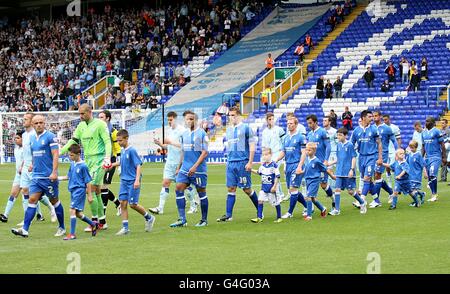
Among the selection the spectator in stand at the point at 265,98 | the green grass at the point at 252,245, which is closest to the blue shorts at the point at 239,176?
the green grass at the point at 252,245

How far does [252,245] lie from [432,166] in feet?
29.1

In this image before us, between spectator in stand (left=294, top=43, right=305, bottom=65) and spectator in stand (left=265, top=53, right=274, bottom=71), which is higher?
spectator in stand (left=294, top=43, right=305, bottom=65)

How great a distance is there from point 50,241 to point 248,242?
327 cm

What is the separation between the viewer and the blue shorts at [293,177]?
17203 millimetres

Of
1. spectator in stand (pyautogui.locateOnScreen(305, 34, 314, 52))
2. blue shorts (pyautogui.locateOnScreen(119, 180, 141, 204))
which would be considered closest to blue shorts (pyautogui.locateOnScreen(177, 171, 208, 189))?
blue shorts (pyautogui.locateOnScreen(119, 180, 141, 204))

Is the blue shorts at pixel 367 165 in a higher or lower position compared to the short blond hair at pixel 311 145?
lower

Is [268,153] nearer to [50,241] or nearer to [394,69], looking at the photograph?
[50,241]

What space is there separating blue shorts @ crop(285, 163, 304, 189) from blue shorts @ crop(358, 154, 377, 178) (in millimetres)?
1673

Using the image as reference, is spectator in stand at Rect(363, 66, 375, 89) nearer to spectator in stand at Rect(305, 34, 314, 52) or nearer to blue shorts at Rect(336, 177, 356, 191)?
spectator in stand at Rect(305, 34, 314, 52)

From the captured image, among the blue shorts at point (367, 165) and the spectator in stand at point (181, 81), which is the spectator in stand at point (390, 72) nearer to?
the spectator in stand at point (181, 81)

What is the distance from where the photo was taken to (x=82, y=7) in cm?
6150

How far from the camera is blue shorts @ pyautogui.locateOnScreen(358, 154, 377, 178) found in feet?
62.2

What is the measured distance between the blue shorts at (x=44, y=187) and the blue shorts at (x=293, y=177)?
4.68 metres
